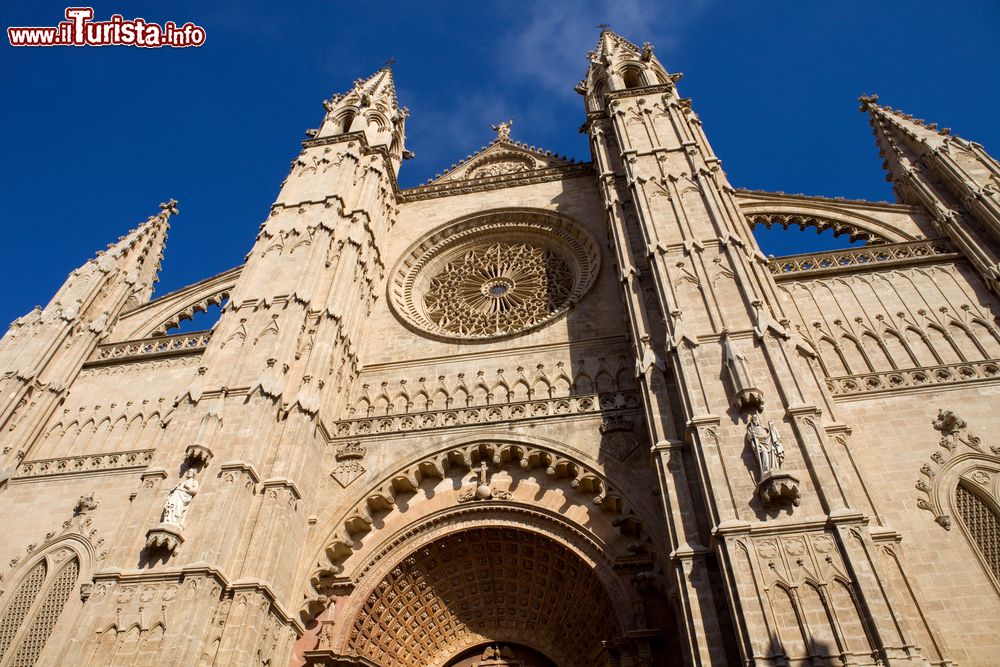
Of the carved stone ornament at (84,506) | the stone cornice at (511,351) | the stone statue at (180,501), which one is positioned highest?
the stone cornice at (511,351)

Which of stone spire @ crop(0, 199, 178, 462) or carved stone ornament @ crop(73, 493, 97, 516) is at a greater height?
stone spire @ crop(0, 199, 178, 462)

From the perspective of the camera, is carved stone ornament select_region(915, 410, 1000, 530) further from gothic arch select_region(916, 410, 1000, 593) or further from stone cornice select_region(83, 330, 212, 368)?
stone cornice select_region(83, 330, 212, 368)

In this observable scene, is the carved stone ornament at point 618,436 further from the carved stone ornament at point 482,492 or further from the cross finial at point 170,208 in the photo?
the cross finial at point 170,208

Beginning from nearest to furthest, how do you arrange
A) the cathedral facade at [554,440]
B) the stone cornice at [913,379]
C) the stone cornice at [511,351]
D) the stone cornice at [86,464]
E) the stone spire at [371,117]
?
1. the cathedral facade at [554,440]
2. the stone cornice at [913,379]
3. the stone cornice at [86,464]
4. the stone cornice at [511,351]
5. the stone spire at [371,117]

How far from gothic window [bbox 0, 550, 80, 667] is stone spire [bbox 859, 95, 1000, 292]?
19207 mm

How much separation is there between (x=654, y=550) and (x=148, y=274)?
1872 centimetres

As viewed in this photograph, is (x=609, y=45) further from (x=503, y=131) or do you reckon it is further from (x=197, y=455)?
(x=197, y=455)

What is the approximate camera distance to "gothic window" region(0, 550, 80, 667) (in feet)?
40.4

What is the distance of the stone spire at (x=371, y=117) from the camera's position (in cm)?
2217

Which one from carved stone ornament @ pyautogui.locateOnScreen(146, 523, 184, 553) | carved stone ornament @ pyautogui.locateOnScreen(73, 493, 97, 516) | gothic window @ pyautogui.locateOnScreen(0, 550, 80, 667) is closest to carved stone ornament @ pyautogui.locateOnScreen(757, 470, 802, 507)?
carved stone ornament @ pyautogui.locateOnScreen(146, 523, 184, 553)

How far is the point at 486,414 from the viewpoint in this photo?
1358 centimetres

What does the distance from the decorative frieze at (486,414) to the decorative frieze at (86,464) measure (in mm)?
4460

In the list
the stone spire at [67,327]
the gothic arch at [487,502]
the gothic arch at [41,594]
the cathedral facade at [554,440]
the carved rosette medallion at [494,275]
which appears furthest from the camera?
the carved rosette medallion at [494,275]

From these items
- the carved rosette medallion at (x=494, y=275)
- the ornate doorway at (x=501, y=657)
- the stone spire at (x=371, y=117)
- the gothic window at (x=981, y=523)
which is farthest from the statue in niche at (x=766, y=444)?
the stone spire at (x=371, y=117)
